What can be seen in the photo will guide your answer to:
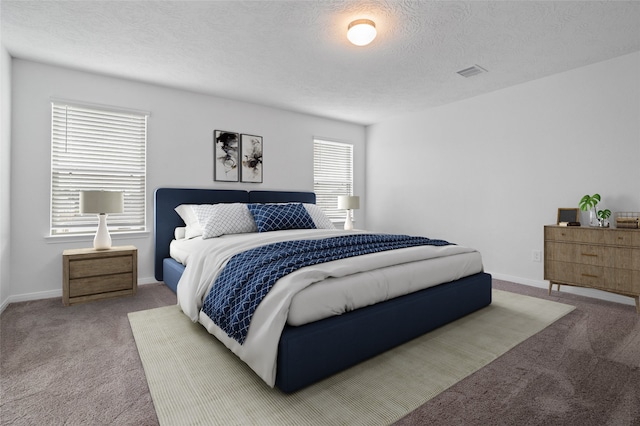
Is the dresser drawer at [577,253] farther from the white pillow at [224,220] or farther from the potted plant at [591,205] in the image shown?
the white pillow at [224,220]

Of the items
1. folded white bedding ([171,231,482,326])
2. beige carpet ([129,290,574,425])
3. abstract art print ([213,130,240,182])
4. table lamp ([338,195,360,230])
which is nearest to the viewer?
beige carpet ([129,290,574,425])

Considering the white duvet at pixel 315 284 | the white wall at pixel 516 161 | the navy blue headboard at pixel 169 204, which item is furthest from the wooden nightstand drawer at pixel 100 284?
the white wall at pixel 516 161

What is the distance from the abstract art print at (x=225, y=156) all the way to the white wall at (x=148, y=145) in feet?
0.24

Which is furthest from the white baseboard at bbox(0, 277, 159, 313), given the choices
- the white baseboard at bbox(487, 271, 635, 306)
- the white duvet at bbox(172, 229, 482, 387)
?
the white baseboard at bbox(487, 271, 635, 306)

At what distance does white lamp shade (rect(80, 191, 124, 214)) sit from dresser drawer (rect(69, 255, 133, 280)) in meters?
0.48

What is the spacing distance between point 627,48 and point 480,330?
3.05 meters

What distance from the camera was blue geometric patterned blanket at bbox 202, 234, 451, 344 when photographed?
1.76 m

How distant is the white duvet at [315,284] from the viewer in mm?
1641

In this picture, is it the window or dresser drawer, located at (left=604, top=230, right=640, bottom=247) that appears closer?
dresser drawer, located at (left=604, top=230, right=640, bottom=247)

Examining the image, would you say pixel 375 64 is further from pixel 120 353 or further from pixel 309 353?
pixel 120 353

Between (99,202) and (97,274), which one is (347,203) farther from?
(97,274)

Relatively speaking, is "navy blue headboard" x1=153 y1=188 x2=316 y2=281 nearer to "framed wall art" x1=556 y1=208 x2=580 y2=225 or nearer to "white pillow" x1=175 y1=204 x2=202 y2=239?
"white pillow" x1=175 y1=204 x2=202 y2=239

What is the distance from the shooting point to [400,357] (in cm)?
199

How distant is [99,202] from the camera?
311 centimetres
